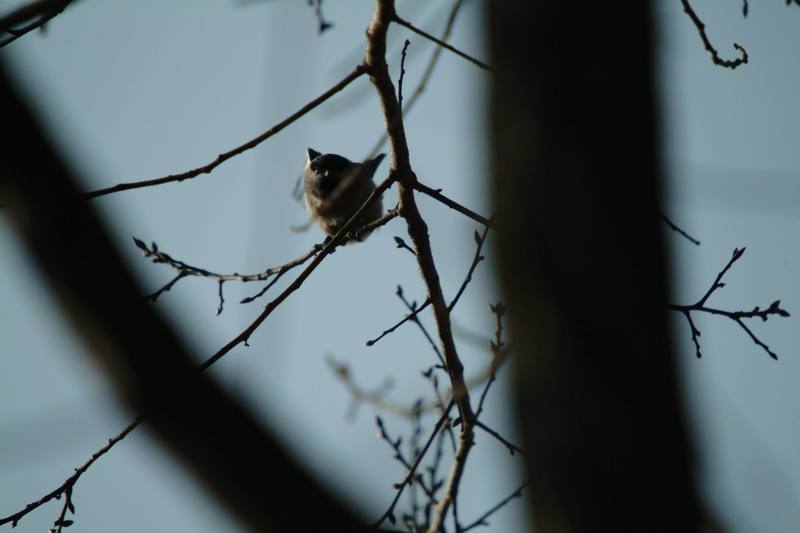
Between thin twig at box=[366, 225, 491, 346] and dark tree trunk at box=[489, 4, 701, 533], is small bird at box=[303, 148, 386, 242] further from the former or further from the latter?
dark tree trunk at box=[489, 4, 701, 533]

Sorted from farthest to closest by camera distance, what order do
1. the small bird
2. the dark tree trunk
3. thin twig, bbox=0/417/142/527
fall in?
the small bird
thin twig, bbox=0/417/142/527
the dark tree trunk

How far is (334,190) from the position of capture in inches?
217

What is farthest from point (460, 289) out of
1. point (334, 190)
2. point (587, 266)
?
point (334, 190)

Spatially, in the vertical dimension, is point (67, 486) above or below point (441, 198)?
below

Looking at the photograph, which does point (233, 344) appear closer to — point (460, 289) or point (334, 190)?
point (460, 289)

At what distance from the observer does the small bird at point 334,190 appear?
5.41 m

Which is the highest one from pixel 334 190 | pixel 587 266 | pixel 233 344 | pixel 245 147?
pixel 334 190

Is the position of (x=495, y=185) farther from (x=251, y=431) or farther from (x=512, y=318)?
(x=251, y=431)

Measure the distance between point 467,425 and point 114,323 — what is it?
7.56 feet

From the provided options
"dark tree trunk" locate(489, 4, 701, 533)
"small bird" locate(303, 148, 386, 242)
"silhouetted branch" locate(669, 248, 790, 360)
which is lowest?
"dark tree trunk" locate(489, 4, 701, 533)

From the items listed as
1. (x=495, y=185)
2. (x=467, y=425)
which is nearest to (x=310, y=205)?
(x=467, y=425)

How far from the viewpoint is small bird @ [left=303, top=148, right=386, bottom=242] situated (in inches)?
213

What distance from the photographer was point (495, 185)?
1.07 meters

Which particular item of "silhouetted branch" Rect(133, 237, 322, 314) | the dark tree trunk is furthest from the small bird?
the dark tree trunk
